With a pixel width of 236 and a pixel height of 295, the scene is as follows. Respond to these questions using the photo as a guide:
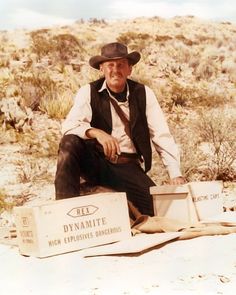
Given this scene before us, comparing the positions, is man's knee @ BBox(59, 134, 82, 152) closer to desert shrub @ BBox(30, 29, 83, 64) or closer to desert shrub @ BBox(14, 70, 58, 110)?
desert shrub @ BBox(14, 70, 58, 110)

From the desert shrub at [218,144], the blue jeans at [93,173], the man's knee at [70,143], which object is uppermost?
the man's knee at [70,143]

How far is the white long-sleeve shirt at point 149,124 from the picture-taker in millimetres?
5094

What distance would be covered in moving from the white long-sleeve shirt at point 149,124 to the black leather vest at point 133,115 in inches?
1.3

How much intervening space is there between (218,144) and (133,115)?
252 centimetres

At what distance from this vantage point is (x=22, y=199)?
6414 mm

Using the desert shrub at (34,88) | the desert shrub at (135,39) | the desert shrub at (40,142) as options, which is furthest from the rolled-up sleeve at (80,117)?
the desert shrub at (135,39)

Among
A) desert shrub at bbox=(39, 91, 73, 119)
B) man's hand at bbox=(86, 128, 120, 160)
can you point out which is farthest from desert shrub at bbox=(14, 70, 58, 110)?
man's hand at bbox=(86, 128, 120, 160)

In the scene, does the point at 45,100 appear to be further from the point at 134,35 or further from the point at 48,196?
the point at 134,35

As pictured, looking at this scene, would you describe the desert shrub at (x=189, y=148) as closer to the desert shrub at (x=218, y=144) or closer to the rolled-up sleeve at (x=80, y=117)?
the desert shrub at (x=218, y=144)

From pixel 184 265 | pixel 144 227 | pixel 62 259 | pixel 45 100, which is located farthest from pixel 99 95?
pixel 45 100

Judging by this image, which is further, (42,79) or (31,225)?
(42,79)

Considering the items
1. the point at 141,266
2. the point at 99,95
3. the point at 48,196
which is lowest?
the point at 48,196

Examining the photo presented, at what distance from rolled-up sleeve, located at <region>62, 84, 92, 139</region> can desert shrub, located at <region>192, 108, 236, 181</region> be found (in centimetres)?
238

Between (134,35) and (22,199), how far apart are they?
526cm
